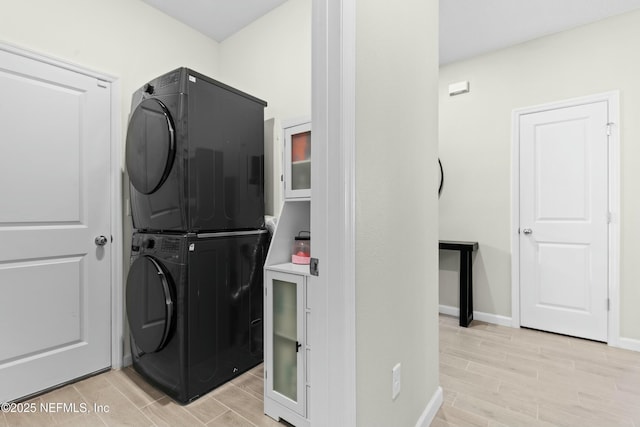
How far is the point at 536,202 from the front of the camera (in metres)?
2.96

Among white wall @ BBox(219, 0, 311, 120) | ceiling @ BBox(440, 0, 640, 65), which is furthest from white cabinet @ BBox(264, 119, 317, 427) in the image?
ceiling @ BBox(440, 0, 640, 65)

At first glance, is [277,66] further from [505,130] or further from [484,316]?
[484,316]

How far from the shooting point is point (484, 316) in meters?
3.19

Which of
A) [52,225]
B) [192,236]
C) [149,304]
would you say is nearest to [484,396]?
[192,236]

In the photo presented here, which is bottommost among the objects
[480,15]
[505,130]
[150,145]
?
[150,145]

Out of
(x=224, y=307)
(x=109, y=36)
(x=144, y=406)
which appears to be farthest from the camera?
(x=109, y=36)

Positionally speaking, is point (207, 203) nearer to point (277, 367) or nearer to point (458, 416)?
point (277, 367)

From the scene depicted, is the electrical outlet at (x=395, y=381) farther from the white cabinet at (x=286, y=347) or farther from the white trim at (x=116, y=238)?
the white trim at (x=116, y=238)

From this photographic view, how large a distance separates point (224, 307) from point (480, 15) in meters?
2.97

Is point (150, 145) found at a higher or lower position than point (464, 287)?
higher

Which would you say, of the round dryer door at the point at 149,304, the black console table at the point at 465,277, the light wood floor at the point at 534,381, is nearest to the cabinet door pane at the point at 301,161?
the round dryer door at the point at 149,304

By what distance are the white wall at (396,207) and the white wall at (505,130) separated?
180cm

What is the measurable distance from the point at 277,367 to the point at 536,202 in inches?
109

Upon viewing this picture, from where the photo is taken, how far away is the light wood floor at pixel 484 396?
5.45ft
